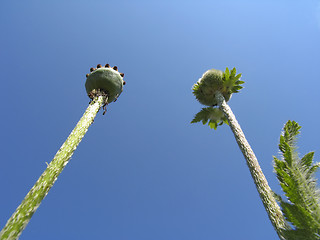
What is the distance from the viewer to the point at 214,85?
9445mm

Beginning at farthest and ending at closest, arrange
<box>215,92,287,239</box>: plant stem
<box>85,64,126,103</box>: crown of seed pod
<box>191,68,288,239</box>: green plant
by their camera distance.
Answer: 1. <box>191,68,288,239</box>: green plant
2. <box>85,64,126,103</box>: crown of seed pod
3. <box>215,92,287,239</box>: plant stem

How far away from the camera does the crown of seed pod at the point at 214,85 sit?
9320 millimetres

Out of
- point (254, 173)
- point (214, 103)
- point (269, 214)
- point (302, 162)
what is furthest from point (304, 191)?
point (214, 103)

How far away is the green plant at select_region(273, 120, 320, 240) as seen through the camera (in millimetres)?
3256

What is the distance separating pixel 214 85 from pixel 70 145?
727cm

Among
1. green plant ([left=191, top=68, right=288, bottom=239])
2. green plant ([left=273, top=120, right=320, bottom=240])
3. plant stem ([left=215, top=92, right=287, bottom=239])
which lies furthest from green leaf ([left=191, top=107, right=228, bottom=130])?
green plant ([left=273, top=120, right=320, bottom=240])

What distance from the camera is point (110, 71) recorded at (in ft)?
21.4

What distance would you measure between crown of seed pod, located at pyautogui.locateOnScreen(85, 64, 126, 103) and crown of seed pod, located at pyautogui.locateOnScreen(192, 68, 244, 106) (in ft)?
15.2

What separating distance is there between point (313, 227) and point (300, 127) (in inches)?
75.3

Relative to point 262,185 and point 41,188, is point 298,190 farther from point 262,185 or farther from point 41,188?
point 41,188

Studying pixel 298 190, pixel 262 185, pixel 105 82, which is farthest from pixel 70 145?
pixel 262 185

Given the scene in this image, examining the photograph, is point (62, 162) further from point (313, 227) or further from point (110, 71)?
point (313, 227)

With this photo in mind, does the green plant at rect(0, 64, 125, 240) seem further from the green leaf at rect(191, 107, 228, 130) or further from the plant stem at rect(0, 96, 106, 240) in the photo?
the green leaf at rect(191, 107, 228, 130)

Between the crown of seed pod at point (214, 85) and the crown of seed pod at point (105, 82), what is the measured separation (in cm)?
464
